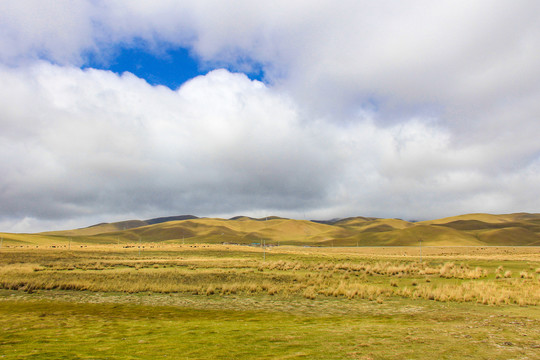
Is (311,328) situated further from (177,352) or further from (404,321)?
(177,352)

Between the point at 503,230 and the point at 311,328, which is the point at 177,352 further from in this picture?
the point at 503,230

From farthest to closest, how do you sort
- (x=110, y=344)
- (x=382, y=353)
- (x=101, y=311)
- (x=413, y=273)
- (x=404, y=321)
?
(x=413, y=273)
(x=101, y=311)
(x=404, y=321)
(x=110, y=344)
(x=382, y=353)

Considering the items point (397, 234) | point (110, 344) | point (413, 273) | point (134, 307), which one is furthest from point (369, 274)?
point (397, 234)

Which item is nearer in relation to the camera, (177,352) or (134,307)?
(177,352)

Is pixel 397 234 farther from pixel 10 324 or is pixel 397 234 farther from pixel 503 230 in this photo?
pixel 10 324

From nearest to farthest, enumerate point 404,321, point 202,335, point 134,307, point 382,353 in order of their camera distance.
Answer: point 382,353, point 202,335, point 404,321, point 134,307

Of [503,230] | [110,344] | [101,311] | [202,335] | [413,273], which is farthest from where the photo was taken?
[503,230]

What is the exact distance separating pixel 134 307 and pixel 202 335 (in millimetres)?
7414

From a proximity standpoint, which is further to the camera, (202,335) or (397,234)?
(397,234)

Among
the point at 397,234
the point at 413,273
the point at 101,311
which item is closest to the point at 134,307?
the point at 101,311

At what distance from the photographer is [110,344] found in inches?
350

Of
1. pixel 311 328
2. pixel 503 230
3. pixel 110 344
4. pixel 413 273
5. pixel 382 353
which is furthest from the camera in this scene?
pixel 503 230

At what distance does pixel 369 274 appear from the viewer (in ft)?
105

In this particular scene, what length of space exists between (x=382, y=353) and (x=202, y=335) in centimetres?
506
